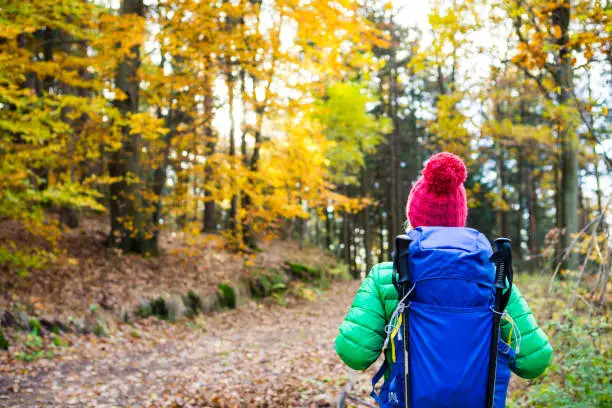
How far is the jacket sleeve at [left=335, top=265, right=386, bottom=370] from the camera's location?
7.30 ft

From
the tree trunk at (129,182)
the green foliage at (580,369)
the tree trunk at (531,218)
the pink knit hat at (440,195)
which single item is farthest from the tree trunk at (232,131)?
the tree trunk at (531,218)

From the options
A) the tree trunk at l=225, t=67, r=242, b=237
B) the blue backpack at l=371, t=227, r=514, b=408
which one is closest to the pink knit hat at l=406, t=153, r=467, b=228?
the blue backpack at l=371, t=227, r=514, b=408

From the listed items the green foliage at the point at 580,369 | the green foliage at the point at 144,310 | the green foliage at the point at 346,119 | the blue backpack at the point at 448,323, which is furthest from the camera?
the green foliage at the point at 346,119

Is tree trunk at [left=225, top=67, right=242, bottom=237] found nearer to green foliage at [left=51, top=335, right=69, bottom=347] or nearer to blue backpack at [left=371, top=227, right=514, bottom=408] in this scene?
green foliage at [left=51, top=335, right=69, bottom=347]

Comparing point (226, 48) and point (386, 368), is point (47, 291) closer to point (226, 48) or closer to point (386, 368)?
point (226, 48)

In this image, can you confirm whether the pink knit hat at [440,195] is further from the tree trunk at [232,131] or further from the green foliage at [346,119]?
the green foliage at [346,119]

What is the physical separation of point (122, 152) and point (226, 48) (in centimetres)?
406

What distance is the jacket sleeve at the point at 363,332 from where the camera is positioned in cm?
222

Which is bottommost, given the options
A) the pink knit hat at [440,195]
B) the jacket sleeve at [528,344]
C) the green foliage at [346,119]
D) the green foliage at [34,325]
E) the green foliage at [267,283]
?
the green foliage at [267,283]

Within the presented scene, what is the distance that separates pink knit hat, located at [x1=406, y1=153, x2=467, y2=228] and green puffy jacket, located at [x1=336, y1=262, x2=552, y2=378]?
0.31 metres

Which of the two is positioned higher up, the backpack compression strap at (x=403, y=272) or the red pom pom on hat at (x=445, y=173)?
the red pom pom on hat at (x=445, y=173)

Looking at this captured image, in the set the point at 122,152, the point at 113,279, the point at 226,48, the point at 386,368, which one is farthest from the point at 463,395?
the point at 122,152

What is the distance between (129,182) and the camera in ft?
38.4

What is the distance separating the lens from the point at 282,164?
14148mm
